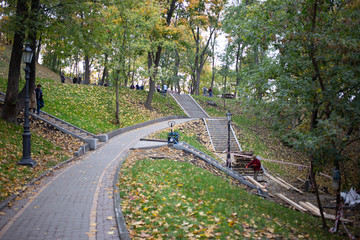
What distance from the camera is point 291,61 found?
28.5 feet

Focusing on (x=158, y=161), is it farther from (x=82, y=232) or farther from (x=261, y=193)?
(x=82, y=232)

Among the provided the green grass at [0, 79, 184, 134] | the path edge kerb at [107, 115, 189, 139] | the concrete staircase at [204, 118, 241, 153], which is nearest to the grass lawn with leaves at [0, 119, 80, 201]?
the green grass at [0, 79, 184, 134]

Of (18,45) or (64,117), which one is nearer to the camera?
(18,45)

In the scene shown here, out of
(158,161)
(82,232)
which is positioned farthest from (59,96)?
(82,232)

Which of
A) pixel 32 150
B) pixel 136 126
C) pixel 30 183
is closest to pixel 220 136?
pixel 136 126

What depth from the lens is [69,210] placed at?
6754 mm

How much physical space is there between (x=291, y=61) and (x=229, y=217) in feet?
17.2

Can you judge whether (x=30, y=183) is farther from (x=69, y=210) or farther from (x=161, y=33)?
(x=161, y=33)

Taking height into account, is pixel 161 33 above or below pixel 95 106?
above

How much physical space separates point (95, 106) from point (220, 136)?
11013 mm

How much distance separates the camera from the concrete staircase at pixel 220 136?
73.1 feet

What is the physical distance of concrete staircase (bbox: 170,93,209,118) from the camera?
30.8 metres

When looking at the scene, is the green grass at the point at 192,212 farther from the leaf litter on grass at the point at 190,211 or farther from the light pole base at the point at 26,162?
the light pole base at the point at 26,162

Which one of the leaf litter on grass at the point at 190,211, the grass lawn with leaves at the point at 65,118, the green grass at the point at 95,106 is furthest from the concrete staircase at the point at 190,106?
the leaf litter on grass at the point at 190,211
